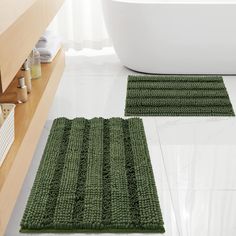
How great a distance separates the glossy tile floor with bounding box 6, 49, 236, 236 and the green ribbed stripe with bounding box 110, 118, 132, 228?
0.15 meters

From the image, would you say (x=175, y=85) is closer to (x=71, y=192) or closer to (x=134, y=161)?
(x=134, y=161)

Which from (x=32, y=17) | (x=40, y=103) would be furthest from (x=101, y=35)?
(x=32, y=17)

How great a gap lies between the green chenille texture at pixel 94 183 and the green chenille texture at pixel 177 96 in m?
0.28

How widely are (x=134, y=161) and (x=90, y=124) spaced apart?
506 mm

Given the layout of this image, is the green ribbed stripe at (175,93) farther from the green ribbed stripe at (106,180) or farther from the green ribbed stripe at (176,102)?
the green ribbed stripe at (106,180)

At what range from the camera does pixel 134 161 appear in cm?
212

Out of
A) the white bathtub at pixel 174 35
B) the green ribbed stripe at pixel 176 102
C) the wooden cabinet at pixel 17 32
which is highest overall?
the wooden cabinet at pixel 17 32

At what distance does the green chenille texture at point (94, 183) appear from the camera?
5.57 feet

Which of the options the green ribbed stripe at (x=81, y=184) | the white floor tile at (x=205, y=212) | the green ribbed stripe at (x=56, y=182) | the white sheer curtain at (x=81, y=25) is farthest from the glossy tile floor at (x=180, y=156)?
the white sheer curtain at (x=81, y=25)

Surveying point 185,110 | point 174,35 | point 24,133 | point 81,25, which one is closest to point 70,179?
point 24,133

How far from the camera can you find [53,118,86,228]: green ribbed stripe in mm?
1728

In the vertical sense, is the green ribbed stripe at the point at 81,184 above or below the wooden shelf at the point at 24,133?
below

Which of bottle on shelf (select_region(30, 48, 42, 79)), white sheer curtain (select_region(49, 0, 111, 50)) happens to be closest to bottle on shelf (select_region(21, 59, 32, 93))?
bottle on shelf (select_region(30, 48, 42, 79))

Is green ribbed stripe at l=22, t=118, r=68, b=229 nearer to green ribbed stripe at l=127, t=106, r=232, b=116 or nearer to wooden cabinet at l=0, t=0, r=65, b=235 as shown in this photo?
wooden cabinet at l=0, t=0, r=65, b=235
